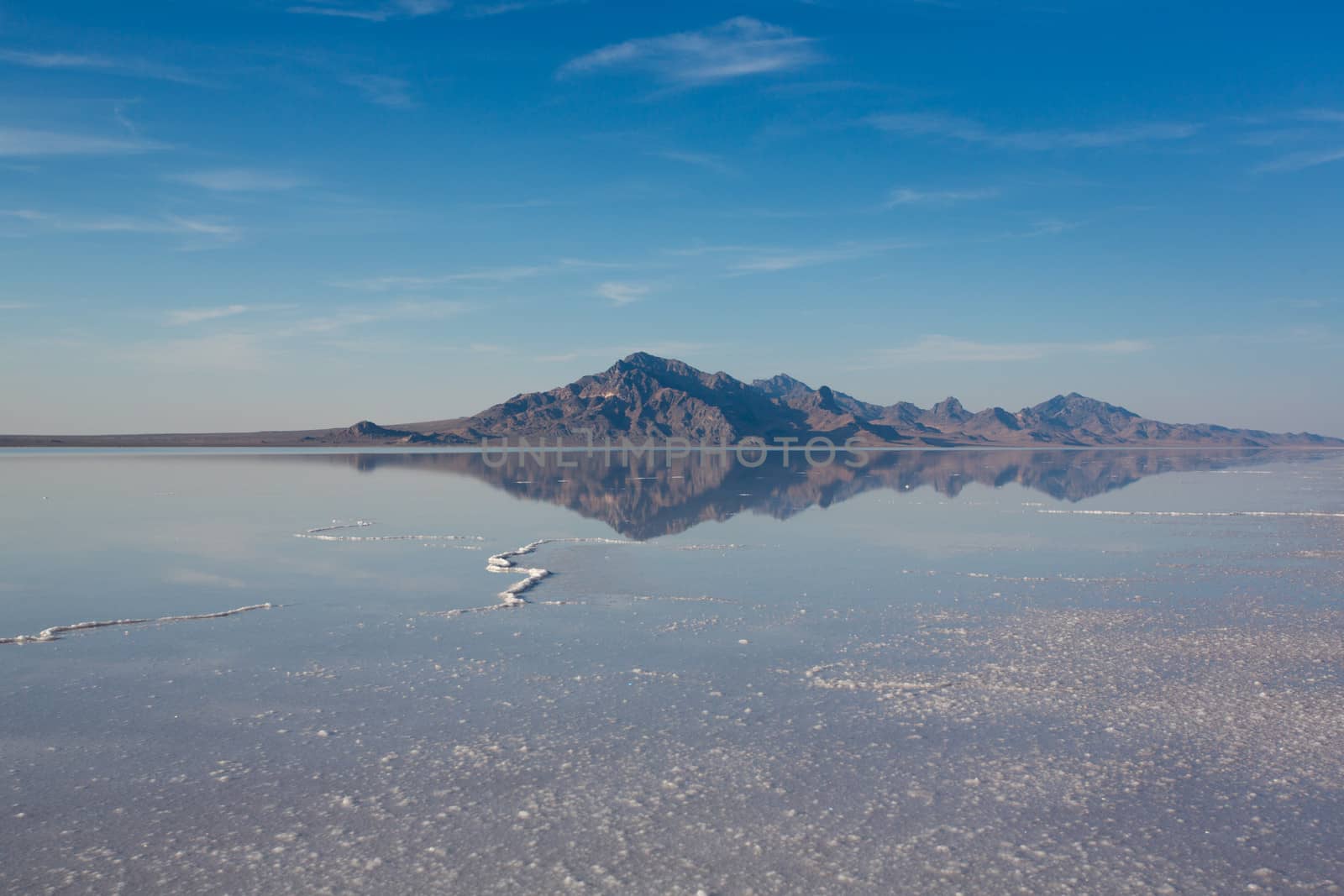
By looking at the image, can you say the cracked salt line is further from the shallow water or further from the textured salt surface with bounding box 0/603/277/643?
the textured salt surface with bounding box 0/603/277/643

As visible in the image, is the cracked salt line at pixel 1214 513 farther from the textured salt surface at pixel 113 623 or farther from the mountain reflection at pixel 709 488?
the textured salt surface at pixel 113 623

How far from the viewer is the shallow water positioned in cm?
650

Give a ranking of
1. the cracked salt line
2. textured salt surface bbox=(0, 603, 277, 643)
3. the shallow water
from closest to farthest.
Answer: the shallow water
textured salt surface bbox=(0, 603, 277, 643)
the cracked salt line

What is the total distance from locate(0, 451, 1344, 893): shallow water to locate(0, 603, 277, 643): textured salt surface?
137 millimetres

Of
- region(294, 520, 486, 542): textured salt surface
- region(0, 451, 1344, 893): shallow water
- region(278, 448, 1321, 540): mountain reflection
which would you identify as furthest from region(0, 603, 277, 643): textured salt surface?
region(278, 448, 1321, 540): mountain reflection

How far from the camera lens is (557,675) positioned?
10.9 meters

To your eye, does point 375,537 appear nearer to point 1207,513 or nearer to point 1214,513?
point 1207,513

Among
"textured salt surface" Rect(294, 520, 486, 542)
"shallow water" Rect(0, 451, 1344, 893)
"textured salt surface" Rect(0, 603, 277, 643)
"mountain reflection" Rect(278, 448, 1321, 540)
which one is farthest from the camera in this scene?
"mountain reflection" Rect(278, 448, 1321, 540)

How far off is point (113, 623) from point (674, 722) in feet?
30.6

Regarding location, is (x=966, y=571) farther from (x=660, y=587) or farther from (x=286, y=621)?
(x=286, y=621)

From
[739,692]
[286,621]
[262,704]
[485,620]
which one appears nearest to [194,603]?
[286,621]

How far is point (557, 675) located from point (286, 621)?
17.5 feet

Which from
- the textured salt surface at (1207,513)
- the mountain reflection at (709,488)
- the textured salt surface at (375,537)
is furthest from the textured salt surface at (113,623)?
the textured salt surface at (1207,513)

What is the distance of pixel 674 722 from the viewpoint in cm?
926
